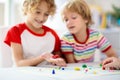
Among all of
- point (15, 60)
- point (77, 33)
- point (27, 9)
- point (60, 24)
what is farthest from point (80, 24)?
point (60, 24)

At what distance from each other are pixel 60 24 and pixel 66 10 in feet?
2.67

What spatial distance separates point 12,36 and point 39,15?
161mm

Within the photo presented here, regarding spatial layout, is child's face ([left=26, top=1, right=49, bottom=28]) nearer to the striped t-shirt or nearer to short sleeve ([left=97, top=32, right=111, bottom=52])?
the striped t-shirt

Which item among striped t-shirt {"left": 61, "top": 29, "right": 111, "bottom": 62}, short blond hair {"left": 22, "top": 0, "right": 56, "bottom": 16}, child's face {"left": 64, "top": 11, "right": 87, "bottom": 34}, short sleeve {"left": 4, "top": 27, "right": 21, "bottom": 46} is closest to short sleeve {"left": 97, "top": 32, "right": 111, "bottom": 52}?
striped t-shirt {"left": 61, "top": 29, "right": 111, "bottom": 62}

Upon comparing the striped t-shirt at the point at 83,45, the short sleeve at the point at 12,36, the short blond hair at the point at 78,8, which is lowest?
the striped t-shirt at the point at 83,45

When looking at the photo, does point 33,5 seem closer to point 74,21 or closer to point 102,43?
point 74,21

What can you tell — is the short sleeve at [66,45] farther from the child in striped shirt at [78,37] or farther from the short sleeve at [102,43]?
the short sleeve at [102,43]

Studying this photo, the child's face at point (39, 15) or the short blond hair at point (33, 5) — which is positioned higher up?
the short blond hair at point (33, 5)

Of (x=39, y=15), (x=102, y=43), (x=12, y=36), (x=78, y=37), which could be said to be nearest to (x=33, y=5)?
(x=39, y=15)

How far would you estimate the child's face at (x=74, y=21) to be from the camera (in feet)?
4.46

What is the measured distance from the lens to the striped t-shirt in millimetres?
1390

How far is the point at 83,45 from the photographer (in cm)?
139

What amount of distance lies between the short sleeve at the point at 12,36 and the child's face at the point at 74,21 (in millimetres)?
254

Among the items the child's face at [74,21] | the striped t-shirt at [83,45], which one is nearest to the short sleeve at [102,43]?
the striped t-shirt at [83,45]
